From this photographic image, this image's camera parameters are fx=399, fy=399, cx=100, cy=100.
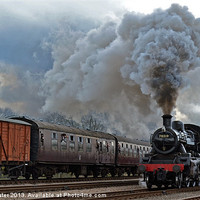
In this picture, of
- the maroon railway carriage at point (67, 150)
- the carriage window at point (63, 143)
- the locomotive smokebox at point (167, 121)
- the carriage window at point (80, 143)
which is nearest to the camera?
the locomotive smokebox at point (167, 121)

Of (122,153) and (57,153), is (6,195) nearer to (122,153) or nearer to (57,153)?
(57,153)

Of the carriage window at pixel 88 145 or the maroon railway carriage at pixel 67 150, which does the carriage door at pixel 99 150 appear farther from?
A: the carriage window at pixel 88 145

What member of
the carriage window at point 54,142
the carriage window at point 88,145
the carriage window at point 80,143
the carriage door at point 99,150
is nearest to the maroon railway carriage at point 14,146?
the carriage window at point 54,142

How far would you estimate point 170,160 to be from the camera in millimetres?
17547

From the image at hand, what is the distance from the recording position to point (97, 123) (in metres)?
70.4

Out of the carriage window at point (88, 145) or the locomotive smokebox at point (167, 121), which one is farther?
the carriage window at point (88, 145)

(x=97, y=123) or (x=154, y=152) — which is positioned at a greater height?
(x=97, y=123)

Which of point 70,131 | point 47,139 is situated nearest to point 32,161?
point 47,139

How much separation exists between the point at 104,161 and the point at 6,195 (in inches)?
632

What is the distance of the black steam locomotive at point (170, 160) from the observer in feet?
56.6

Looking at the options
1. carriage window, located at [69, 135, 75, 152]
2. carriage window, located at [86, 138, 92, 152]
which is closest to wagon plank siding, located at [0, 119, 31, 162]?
carriage window, located at [69, 135, 75, 152]

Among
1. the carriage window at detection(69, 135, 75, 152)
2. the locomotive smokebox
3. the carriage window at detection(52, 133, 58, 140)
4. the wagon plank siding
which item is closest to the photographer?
the locomotive smokebox

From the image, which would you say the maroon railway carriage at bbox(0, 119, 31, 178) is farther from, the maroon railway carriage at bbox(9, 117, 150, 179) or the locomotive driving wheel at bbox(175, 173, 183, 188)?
the locomotive driving wheel at bbox(175, 173, 183, 188)

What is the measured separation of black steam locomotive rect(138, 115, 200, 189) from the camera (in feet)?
56.6
